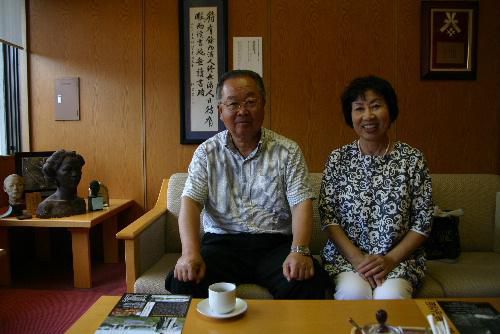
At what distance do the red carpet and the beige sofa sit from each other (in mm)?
544

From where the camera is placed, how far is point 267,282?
1624 millimetres

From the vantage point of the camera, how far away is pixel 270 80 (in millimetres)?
2818

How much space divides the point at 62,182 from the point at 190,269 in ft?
4.50

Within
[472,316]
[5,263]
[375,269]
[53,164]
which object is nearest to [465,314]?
[472,316]

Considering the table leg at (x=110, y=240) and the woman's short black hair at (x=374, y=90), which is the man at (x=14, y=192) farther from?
the woman's short black hair at (x=374, y=90)

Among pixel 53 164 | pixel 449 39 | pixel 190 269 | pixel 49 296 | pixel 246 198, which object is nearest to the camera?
pixel 190 269

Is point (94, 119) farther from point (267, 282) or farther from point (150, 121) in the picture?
point (267, 282)

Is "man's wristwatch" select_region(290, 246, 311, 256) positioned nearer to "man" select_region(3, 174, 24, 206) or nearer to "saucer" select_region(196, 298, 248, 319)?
"saucer" select_region(196, 298, 248, 319)

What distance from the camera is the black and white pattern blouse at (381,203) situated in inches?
63.3

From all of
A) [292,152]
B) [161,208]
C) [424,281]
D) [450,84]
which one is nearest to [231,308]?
[292,152]

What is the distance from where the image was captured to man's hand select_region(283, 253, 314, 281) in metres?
1.48

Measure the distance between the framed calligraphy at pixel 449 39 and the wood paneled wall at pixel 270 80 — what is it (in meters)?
0.06

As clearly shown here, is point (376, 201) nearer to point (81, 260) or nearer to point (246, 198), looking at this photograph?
point (246, 198)

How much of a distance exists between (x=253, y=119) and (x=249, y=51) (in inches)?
49.8
